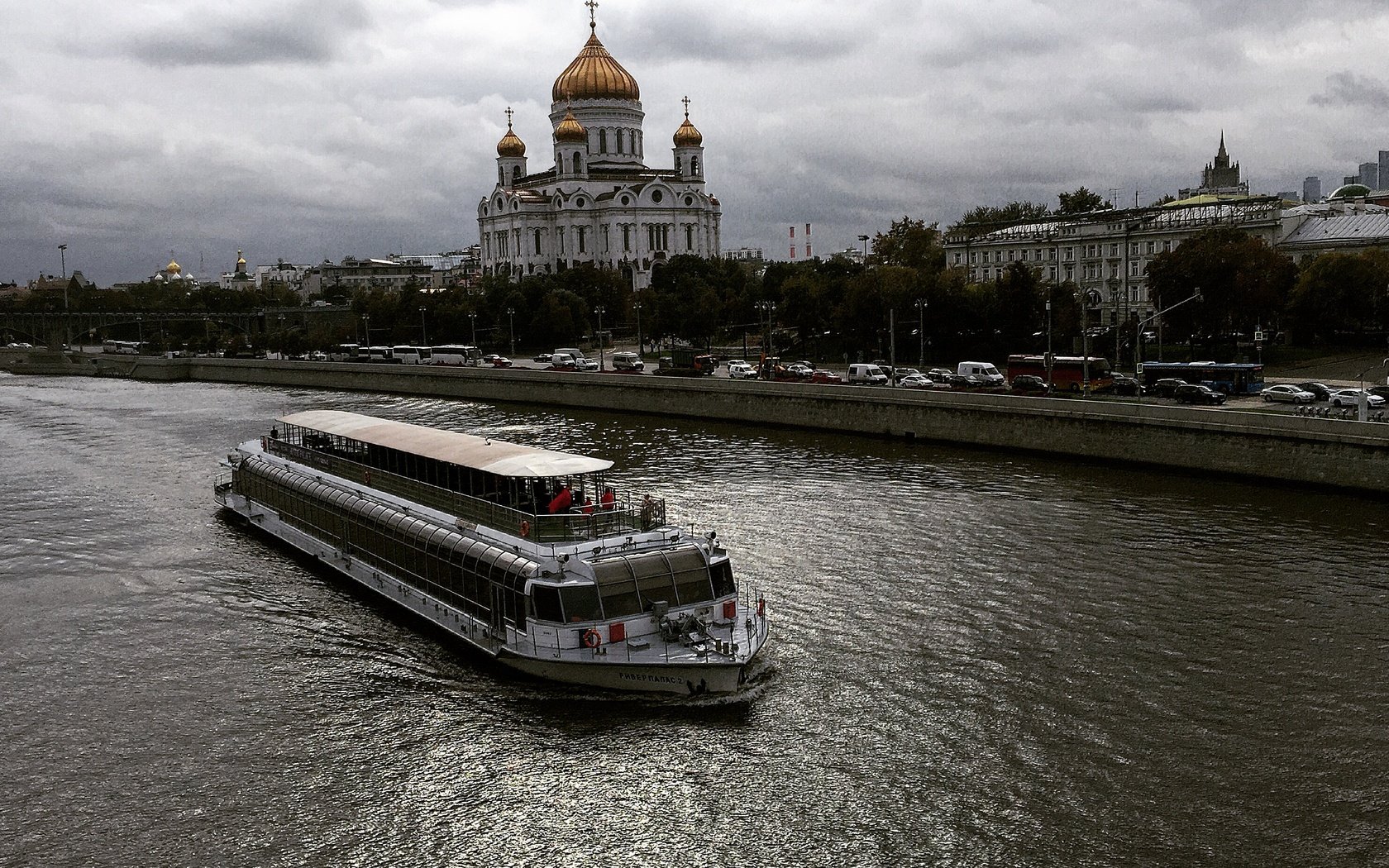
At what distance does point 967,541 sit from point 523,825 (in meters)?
16.5

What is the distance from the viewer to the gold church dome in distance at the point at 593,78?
415 feet

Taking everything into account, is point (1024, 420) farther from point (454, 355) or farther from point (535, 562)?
point (454, 355)

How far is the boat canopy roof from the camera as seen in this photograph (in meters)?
22.8

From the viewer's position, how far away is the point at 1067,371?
52781mm

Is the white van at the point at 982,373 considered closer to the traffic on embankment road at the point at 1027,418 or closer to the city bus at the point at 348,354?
the traffic on embankment road at the point at 1027,418

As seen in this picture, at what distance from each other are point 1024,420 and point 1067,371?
1025cm

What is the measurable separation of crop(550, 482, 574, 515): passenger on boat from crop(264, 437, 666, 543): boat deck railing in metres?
0.15

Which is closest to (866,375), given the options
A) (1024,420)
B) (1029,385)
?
(1029,385)

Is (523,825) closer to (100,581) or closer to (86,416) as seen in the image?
(100,581)

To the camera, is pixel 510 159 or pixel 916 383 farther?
pixel 510 159

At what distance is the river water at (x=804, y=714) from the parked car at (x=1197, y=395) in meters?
12.4

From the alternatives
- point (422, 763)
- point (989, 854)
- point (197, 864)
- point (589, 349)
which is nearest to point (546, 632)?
point (422, 763)

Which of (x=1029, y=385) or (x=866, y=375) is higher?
(x=866, y=375)

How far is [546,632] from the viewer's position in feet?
63.9
